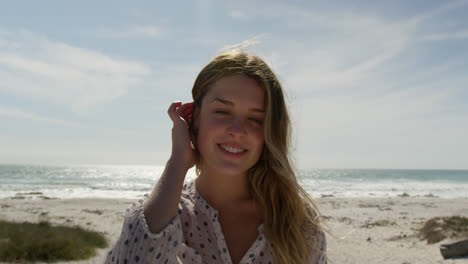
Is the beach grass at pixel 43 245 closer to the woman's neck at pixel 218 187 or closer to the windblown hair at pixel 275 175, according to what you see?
the woman's neck at pixel 218 187

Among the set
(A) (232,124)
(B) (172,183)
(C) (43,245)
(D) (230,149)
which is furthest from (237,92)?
(C) (43,245)

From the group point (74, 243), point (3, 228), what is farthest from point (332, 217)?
point (3, 228)

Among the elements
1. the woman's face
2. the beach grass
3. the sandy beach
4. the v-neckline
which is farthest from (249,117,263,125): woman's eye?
the beach grass

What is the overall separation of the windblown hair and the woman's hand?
0.09 m

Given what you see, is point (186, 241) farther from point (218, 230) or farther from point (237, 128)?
point (237, 128)

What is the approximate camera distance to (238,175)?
7.39 ft

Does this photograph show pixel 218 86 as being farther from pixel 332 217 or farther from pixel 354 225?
pixel 332 217

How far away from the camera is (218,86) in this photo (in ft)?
6.88

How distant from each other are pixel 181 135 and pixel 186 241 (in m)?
0.59

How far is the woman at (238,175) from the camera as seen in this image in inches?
77.1

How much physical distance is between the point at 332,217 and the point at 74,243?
11741 mm

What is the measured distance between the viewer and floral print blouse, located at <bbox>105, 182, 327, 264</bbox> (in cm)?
155

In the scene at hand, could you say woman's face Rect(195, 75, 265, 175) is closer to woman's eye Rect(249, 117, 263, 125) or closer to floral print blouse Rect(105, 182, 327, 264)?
woman's eye Rect(249, 117, 263, 125)

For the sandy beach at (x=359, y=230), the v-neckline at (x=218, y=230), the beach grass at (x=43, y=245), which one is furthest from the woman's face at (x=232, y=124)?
the beach grass at (x=43, y=245)
